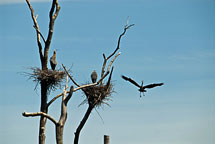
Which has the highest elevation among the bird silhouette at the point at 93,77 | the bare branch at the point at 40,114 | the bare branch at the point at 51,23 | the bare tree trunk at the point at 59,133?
the bare branch at the point at 51,23

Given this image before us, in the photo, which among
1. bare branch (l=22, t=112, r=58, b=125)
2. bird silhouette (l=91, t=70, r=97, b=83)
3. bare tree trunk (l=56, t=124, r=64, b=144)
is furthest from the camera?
bird silhouette (l=91, t=70, r=97, b=83)

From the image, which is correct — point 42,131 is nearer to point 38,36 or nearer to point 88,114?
point 88,114

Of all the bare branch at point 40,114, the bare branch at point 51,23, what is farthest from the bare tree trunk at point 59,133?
the bare branch at point 51,23

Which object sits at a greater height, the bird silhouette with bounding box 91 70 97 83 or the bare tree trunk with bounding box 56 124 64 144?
the bird silhouette with bounding box 91 70 97 83

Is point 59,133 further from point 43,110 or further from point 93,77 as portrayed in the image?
point 93,77

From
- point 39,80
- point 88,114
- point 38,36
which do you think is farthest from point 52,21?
point 88,114

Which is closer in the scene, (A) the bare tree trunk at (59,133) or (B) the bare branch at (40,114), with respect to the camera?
(B) the bare branch at (40,114)

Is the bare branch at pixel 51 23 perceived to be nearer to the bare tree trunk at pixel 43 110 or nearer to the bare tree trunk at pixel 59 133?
the bare tree trunk at pixel 43 110

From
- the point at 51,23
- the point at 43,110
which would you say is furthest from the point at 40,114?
the point at 51,23

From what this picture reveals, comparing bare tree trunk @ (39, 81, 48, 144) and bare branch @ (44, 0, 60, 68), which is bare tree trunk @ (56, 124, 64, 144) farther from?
bare branch @ (44, 0, 60, 68)

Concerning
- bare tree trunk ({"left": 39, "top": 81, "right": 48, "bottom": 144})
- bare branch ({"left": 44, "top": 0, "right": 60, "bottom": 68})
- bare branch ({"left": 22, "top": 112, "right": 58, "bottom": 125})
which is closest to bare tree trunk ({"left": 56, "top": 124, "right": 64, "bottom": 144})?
bare branch ({"left": 22, "top": 112, "right": 58, "bottom": 125})

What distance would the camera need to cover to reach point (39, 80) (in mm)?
10578

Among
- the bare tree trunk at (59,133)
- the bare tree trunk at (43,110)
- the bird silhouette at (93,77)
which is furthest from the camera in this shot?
the bird silhouette at (93,77)

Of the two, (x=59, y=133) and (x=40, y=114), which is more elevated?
(x=40, y=114)
